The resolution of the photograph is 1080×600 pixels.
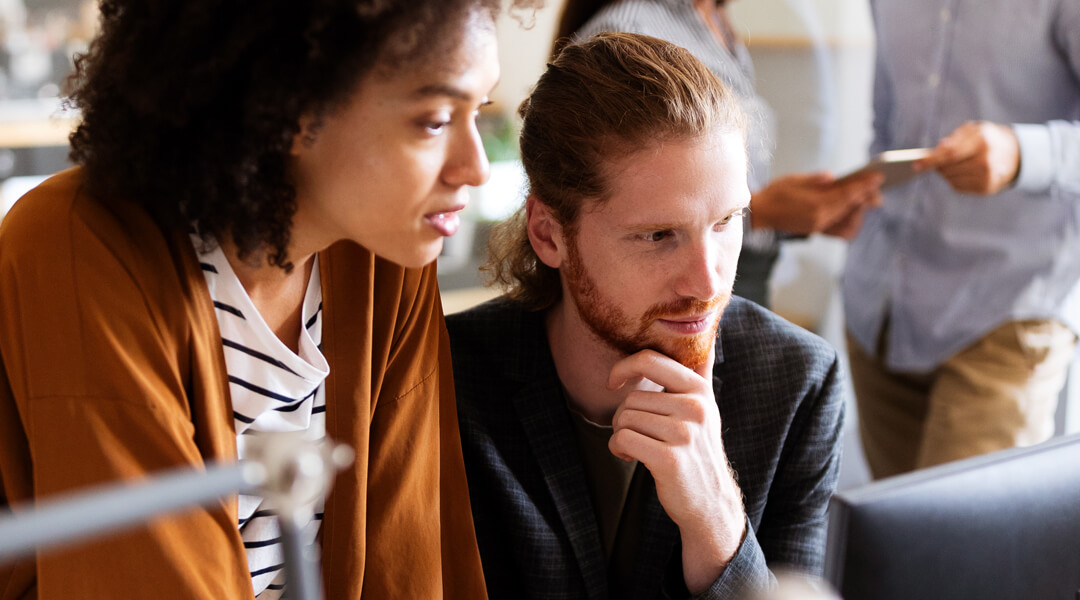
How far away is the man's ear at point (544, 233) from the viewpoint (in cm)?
114

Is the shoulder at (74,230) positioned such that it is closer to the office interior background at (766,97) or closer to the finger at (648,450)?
the finger at (648,450)

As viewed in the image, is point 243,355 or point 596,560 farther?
point 596,560

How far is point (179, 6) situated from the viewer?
0.72 metres

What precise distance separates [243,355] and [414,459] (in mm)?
229

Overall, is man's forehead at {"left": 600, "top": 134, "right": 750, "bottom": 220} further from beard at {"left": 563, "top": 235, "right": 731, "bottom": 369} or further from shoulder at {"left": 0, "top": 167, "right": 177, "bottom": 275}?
shoulder at {"left": 0, "top": 167, "right": 177, "bottom": 275}

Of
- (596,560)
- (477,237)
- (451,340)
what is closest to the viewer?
(596,560)

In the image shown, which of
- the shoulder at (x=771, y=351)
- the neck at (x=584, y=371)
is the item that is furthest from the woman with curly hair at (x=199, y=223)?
the shoulder at (x=771, y=351)

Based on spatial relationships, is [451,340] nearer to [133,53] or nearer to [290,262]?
[290,262]

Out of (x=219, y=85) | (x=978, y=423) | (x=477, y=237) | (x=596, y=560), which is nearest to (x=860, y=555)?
(x=596, y=560)

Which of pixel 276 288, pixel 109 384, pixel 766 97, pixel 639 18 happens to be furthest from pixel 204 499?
pixel 766 97

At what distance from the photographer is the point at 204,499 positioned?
0.39m

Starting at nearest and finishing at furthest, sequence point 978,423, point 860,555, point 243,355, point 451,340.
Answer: point 860,555, point 243,355, point 451,340, point 978,423

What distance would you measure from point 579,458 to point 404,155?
517 mm

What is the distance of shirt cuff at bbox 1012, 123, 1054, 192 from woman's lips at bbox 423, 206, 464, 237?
1.25 meters
